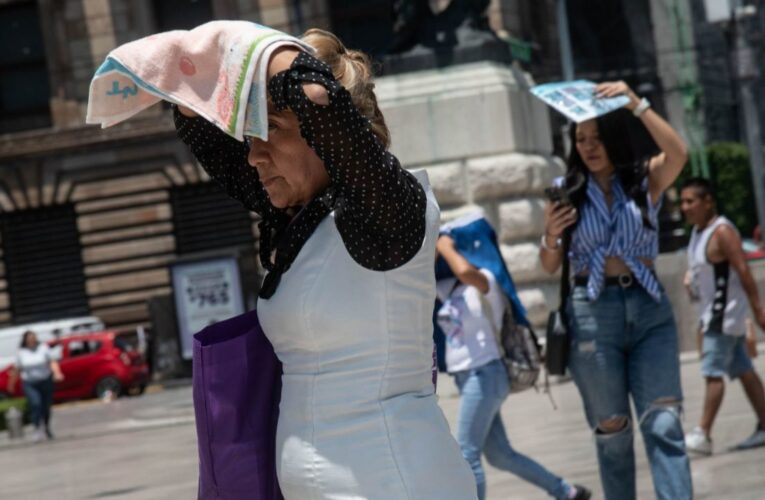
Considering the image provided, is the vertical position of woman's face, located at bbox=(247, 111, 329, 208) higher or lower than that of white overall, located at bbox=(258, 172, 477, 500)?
higher

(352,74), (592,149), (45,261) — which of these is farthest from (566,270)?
(45,261)

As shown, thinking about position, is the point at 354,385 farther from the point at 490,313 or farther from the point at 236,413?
the point at 490,313

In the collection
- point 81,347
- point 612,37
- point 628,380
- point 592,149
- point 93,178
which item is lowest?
point 81,347

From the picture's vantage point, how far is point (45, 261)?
124 ft

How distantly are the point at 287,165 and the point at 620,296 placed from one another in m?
3.27

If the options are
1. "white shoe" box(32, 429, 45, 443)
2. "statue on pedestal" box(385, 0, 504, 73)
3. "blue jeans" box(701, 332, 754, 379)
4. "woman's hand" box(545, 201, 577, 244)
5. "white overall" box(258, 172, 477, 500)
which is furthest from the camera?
"white shoe" box(32, 429, 45, 443)

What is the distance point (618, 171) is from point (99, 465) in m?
9.01

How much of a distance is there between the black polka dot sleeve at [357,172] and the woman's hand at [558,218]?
343 cm

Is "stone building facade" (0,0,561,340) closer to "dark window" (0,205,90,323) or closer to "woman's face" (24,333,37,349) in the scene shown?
"dark window" (0,205,90,323)

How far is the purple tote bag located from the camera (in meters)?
3.21

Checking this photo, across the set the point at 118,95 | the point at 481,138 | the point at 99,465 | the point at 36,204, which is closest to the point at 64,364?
the point at 36,204

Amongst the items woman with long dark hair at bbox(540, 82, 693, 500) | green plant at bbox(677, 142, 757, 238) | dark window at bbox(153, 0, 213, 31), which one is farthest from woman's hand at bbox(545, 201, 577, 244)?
green plant at bbox(677, 142, 757, 238)

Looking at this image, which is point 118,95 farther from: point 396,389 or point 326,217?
point 396,389

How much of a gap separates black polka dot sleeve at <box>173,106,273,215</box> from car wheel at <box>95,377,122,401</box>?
28.9m
